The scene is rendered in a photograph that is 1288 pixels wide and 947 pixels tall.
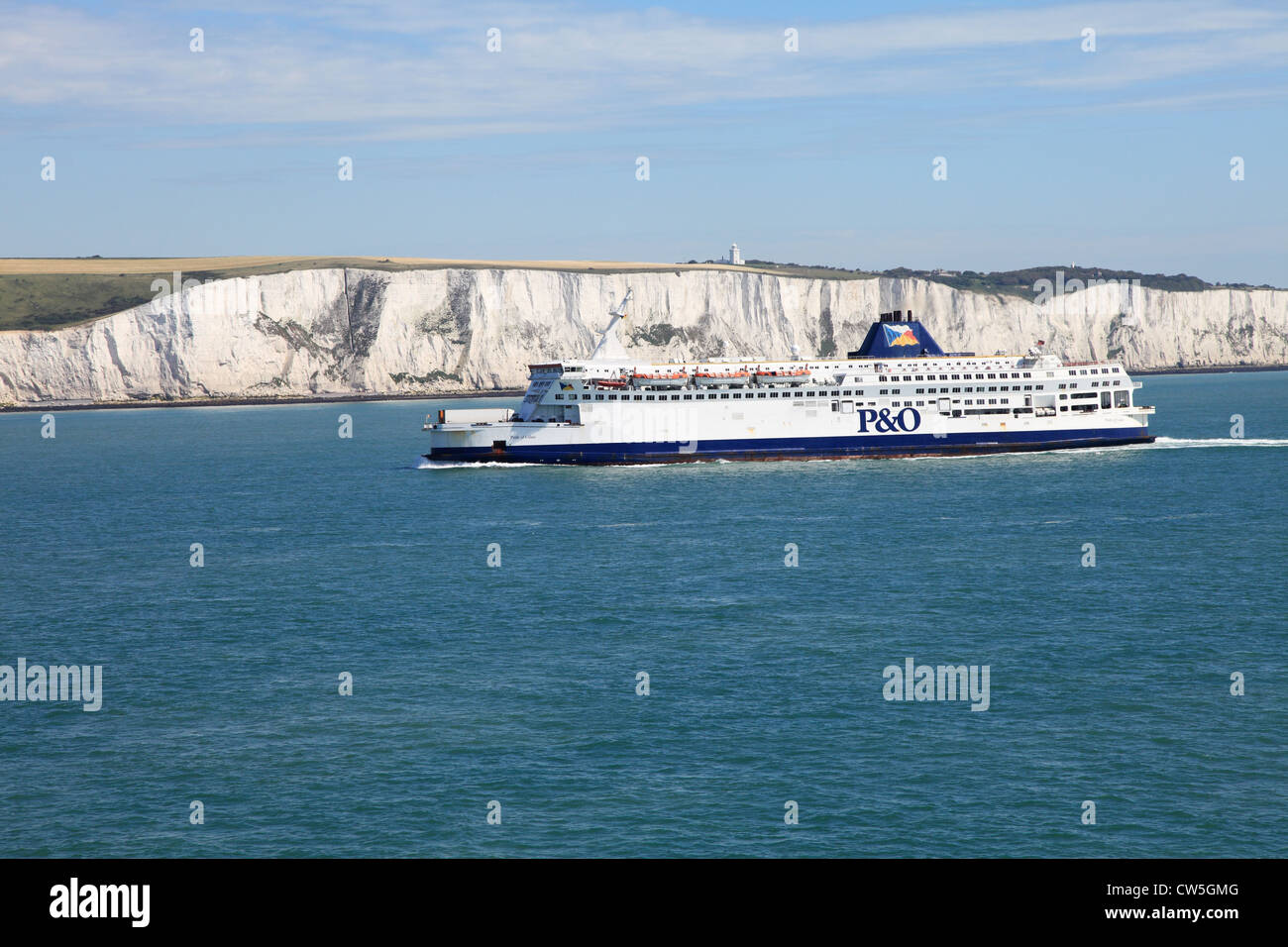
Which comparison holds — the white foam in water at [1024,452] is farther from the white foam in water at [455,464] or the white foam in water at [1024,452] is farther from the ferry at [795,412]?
the ferry at [795,412]

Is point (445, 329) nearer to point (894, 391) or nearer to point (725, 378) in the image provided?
point (725, 378)

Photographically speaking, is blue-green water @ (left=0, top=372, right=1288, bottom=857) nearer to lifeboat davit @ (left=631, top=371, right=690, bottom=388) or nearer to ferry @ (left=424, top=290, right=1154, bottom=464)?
ferry @ (left=424, top=290, right=1154, bottom=464)

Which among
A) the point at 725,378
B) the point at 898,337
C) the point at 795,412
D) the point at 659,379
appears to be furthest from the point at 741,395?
the point at 898,337

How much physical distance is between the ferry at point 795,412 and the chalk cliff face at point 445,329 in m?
62.2

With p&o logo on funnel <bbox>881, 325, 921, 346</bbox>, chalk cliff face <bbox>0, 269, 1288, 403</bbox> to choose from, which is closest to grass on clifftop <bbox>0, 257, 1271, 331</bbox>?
chalk cliff face <bbox>0, 269, 1288, 403</bbox>

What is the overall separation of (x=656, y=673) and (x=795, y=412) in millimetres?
39346

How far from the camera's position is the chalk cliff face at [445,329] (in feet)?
454

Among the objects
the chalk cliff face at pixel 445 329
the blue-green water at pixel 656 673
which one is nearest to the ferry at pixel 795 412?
the blue-green water at pixel 656 673

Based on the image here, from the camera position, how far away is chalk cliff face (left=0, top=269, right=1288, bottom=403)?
138 m

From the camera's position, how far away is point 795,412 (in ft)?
201

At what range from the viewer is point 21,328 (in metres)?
139
